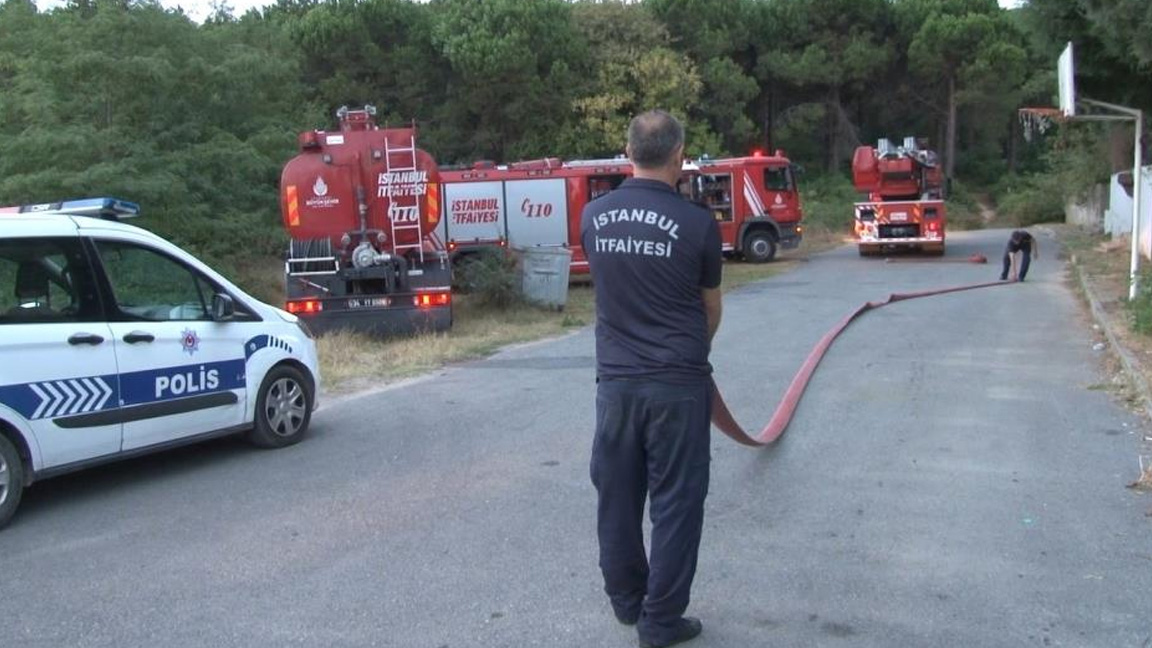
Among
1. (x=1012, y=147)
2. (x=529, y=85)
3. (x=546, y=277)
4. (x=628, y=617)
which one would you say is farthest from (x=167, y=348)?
(x=1012, y=147)

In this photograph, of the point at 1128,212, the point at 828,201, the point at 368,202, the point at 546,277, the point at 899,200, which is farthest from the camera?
the point at 828,201

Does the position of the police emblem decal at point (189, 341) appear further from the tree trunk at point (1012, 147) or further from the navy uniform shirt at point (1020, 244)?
the tree trunk at point (1012, 147)

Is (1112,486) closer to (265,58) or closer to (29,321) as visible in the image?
(29,321)

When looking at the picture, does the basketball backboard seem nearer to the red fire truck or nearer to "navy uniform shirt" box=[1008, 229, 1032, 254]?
"navy uniform shirt" box=[1008, 229, 1032, 254]

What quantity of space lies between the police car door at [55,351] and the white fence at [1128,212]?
19411 mm

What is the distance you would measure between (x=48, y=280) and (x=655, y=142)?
14.6 ft

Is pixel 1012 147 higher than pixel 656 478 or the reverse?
higher

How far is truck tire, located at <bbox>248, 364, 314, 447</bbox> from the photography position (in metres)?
8.16

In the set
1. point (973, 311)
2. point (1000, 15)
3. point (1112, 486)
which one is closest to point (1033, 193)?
point (1000, 15)

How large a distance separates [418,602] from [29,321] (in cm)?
314

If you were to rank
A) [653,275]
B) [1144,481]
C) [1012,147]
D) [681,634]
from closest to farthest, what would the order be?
1. [653,275]
2. [681,634]
3. [1144,481]
4. [1012,147]

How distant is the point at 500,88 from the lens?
41562mm

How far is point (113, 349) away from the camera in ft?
22.6

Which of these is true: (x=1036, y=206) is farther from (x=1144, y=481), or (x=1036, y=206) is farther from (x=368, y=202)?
(x=1144, y=481)
